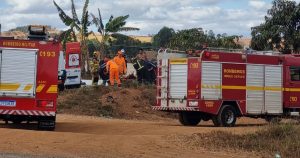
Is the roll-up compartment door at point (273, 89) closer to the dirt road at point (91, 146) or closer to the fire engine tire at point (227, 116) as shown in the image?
the fire engine tire at point (227, 116)

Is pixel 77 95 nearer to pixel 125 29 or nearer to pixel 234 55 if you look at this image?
pixel 234 55

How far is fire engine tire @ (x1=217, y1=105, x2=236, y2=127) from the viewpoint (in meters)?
20.2

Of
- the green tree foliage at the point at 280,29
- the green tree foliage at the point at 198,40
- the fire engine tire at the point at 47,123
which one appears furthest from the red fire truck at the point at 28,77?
the green tree foliage at the point at 198,40

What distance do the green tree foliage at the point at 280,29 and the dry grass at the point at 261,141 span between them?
60.9 ft

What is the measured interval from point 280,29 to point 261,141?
20610 millimetres

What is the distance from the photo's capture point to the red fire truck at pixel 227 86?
65.7 ft

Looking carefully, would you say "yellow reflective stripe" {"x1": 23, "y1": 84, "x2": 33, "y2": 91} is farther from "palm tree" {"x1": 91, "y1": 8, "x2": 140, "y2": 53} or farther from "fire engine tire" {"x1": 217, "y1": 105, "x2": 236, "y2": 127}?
"palm tree" {"x1": 91, "y1": 8, "x2": 140, "y2": 53}

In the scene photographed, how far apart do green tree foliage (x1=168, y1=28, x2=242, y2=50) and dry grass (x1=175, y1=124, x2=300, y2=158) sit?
2949cm

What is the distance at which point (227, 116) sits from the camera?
20.5m

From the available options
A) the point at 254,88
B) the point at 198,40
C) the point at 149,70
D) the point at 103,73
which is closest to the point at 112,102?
the point at 149,70

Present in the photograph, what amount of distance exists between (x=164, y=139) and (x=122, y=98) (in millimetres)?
Result: 11683

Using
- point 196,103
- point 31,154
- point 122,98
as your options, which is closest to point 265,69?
point 196,103

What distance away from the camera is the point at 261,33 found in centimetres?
3381

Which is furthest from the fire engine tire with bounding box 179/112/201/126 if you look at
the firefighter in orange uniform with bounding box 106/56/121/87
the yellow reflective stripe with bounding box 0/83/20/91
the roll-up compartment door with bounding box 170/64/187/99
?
the firefighter in orange uniform with bounding box 106/56/121/87
